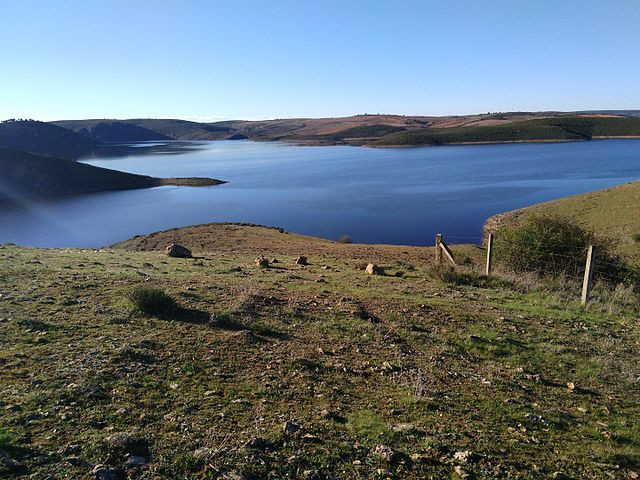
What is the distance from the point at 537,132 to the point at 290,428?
610 ft

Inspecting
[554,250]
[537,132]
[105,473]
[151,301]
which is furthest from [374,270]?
[537,132]

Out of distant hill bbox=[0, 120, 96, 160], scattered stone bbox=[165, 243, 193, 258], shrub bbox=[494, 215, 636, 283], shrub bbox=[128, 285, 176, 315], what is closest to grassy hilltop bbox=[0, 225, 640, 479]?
shrub bbox=[128, 285, 176, 315]

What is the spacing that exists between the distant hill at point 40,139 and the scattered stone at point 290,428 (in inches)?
6677

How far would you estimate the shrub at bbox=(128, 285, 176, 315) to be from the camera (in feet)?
Answer: 27.9

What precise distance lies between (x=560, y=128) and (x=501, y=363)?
186m

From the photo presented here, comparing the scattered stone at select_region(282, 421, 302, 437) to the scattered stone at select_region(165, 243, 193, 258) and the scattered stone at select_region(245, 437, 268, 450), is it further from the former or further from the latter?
the scattered stone at select_region(165, 243, 193, 258)

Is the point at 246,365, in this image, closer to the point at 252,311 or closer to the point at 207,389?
the point at 207,389

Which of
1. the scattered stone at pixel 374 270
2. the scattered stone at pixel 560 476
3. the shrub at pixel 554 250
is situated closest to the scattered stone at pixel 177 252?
the scattered stone at pixel 374 270

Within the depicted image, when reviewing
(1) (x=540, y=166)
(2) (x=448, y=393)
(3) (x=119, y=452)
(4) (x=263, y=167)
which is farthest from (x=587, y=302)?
(4) (x=263, y=167)

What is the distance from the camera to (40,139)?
16950 cm

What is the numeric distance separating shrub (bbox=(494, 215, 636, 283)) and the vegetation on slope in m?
160

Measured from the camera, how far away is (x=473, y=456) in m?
4.49

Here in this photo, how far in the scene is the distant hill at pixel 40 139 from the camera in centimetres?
15712

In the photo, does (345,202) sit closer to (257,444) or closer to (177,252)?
(177,252)
